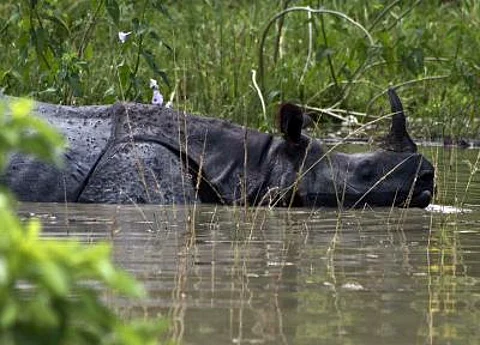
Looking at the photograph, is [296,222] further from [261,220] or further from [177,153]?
[177,153]

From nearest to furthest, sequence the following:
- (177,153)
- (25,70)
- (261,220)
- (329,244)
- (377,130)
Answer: (329,244)
(261,220)
(177,153)
(25,70)
(377,130)

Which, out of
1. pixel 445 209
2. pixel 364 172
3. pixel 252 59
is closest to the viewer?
pixel 445 209

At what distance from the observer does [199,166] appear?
7.59 meters

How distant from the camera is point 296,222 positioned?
22.1 ft

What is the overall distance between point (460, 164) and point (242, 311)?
5.26m

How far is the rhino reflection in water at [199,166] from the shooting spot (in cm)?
748

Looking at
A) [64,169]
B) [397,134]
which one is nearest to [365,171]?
[397,134]

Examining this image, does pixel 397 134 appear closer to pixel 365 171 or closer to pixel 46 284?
pixel 365 171

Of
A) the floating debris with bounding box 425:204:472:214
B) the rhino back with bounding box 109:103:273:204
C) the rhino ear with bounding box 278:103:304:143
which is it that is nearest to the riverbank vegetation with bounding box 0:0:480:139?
the rhino back with bounding box 109:103:273:204

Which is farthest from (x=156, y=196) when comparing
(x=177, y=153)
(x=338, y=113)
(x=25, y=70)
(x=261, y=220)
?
(x=338, y=113)

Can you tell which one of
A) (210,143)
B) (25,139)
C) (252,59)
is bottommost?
(210,143)

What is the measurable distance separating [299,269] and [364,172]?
8.52 ft

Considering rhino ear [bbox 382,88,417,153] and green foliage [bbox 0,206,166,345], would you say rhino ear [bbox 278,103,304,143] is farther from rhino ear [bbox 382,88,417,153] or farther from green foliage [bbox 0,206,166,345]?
green foliage [bbox 0,206,166,345]

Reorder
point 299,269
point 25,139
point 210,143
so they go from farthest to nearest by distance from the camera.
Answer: point 210,143
point 299,269
point 25,139
